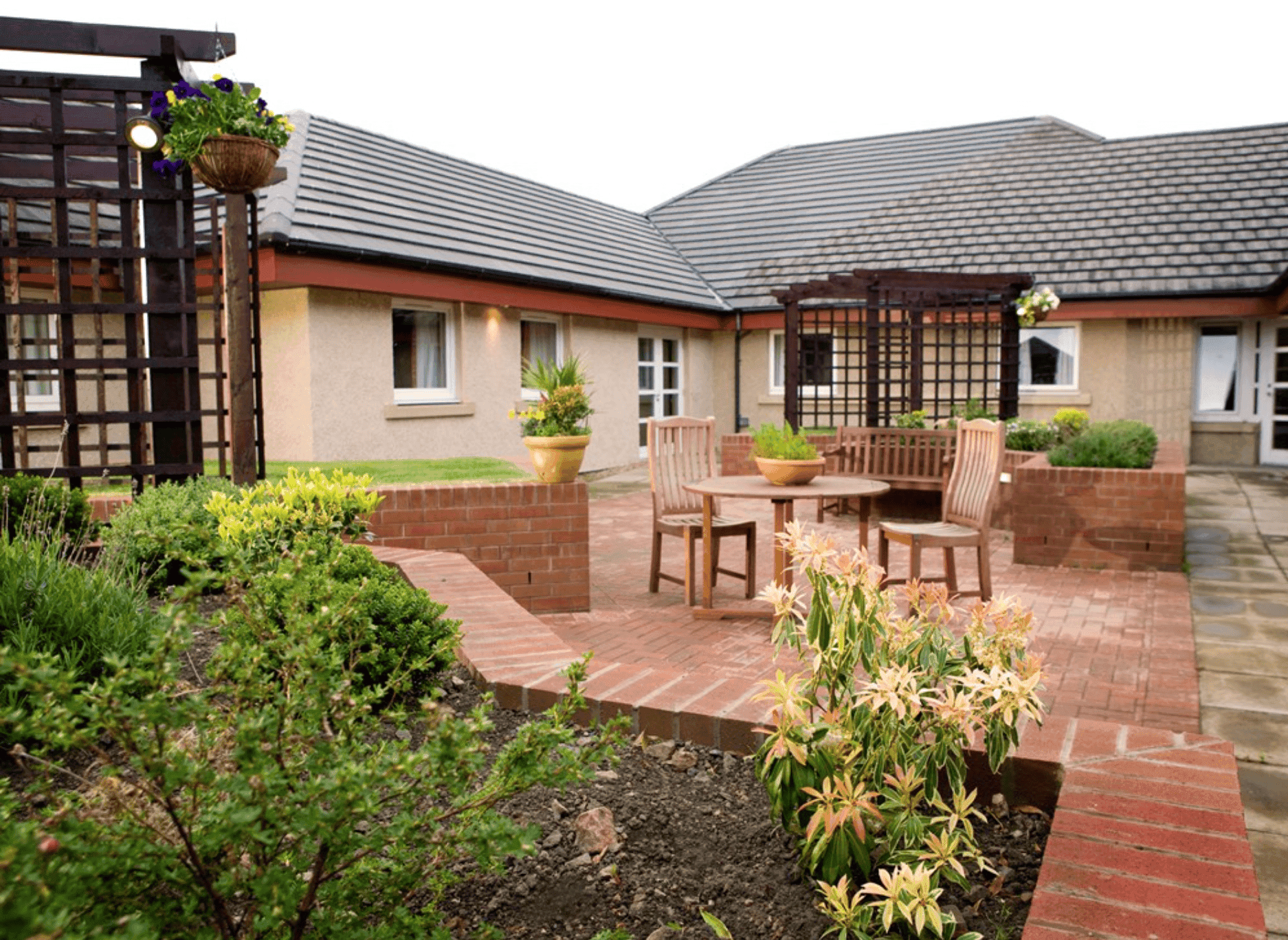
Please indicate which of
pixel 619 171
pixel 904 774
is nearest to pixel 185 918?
pixel 904 774

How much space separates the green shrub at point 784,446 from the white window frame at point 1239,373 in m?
12.4

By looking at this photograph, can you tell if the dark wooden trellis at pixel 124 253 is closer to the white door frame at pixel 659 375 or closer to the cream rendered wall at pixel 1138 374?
the white door frame at pixel 659 375

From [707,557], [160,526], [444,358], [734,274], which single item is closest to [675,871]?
[160,526]

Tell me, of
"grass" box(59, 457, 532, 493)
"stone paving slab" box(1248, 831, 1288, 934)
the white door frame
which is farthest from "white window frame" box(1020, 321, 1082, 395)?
"stone paving slab" box(1248, 831, 1288, 934)

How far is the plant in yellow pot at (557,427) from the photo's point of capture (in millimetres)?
6094

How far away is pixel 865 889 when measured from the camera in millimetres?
1771

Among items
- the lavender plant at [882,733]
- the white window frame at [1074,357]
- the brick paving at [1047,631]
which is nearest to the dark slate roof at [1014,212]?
the white window frame at [1074,357]

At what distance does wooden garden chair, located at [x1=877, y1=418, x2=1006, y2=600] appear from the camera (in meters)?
6.32

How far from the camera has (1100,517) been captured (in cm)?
779

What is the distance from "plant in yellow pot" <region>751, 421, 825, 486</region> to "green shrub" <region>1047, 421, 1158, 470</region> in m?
3.04

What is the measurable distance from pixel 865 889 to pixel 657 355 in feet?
52.8

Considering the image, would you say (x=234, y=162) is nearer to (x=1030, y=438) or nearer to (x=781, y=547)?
(x=781, y=547)

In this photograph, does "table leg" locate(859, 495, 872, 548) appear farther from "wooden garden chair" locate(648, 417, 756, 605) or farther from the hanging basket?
the hanging basket

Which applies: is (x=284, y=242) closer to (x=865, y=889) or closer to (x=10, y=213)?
(x=10, y=213)
